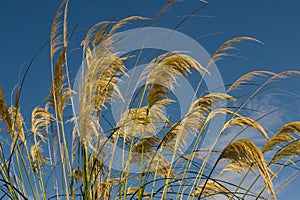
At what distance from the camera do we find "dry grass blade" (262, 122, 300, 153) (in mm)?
3707

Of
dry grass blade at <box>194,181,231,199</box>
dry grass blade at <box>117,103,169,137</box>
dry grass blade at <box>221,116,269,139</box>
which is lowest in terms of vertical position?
dry grass blade at <box>194,181,231,199</box>

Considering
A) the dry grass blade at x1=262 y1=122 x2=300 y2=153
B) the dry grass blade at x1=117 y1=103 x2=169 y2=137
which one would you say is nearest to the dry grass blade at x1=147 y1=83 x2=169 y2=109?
the dry grass blade at x1=117 y1=103 x2=169 y2=137

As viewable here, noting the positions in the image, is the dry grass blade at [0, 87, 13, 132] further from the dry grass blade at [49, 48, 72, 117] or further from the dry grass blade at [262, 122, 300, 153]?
the dry grass blade at [262, 122, 300, 153]

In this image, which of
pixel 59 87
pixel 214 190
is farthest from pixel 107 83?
pixel 214 190

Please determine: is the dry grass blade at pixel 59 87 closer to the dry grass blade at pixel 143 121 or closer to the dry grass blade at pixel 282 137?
the dry grass blade at pixel 143 121

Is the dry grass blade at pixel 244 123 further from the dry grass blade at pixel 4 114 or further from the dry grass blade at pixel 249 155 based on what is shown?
the dry grass blade at pixel 4 114

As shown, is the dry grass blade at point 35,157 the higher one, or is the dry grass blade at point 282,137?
the dry grass blade at point 35,157

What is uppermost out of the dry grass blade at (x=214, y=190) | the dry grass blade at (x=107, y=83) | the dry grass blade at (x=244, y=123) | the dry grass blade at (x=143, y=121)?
the dry grass blade at (x=107, y=83)

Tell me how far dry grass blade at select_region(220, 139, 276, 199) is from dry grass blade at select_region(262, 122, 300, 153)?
3.21 feet

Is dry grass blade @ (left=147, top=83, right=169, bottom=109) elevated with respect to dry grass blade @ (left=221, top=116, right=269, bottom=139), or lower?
elevated

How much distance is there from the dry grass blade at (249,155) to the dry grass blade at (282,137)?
3.21 feet

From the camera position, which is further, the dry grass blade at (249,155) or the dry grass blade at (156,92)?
the dry grass blade at (156,92)

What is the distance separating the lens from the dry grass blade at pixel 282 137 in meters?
3.71

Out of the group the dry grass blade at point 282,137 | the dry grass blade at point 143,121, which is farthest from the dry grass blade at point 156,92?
the dry grass blade at point 282,137
